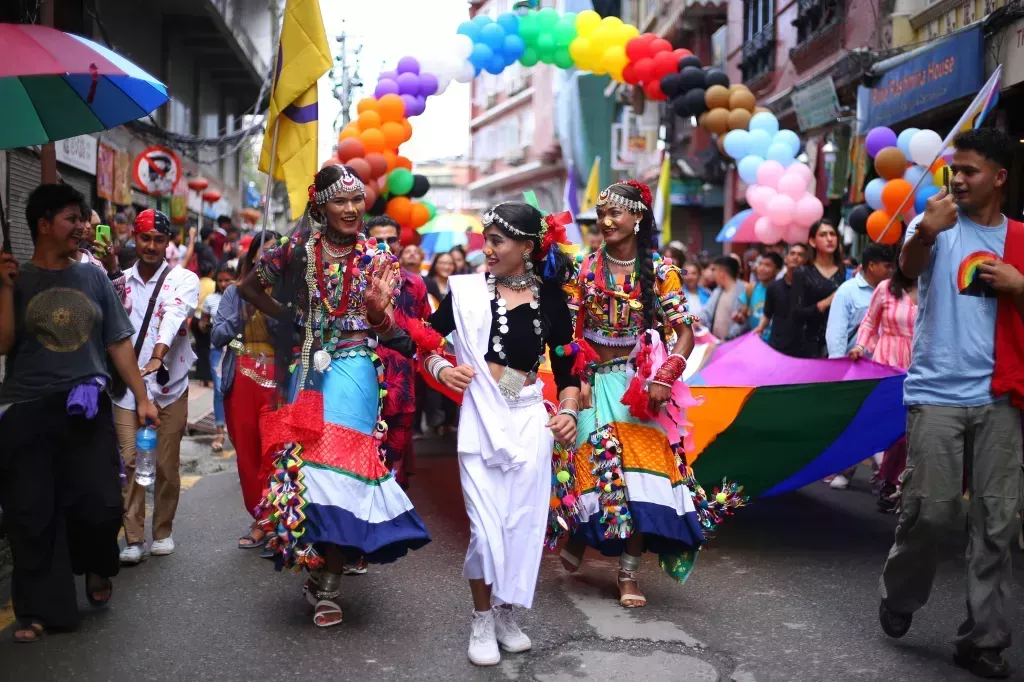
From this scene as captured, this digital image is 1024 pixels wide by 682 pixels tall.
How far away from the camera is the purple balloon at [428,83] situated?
47.7ft

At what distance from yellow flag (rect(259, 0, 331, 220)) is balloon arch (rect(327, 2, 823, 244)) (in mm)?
8057

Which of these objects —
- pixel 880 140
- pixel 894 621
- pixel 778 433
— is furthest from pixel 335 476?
pixel 880 140

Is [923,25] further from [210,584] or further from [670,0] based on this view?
[670,0]

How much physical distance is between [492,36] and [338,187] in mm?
9745

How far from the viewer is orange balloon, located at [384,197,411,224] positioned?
1474 centimetres

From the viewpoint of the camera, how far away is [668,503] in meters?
5.74

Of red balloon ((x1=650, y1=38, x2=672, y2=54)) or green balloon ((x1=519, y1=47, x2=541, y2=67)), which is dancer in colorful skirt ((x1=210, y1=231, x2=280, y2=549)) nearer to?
green balloon ((x1=519, y1=47, x2=541, y2=67))

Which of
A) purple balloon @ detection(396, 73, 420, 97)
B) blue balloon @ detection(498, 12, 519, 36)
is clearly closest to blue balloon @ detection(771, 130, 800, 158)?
blue balloon @ detection(498, 12, 519, 36)

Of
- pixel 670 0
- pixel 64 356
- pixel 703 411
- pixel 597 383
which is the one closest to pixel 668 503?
pixel 597 383

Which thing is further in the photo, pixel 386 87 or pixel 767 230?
pixel 386 87

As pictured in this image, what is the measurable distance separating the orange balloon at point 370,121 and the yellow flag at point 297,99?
27.4ft

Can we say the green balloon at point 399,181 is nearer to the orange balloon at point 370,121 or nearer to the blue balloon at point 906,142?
the orange balloon at point 370,121

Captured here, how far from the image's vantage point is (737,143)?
559 inches

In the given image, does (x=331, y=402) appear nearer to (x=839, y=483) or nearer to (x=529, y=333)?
(x=529, y=333)
